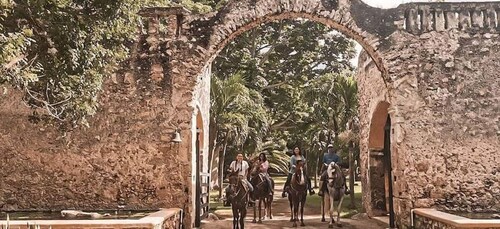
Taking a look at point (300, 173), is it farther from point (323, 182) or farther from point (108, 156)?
point (108, 156)

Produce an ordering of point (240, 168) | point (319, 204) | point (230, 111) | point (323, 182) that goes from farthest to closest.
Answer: point (319, 204) → point (230, 111) → point (323, 182) → point (240, 168)

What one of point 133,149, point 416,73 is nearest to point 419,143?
point 416,73

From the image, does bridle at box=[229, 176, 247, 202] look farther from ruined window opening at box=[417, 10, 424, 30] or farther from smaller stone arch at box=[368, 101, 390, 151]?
ruined window opening at box=[417, 10, 424, 30]

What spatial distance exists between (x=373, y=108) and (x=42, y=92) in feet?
21.7

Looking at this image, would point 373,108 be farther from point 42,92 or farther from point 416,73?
point 42,92

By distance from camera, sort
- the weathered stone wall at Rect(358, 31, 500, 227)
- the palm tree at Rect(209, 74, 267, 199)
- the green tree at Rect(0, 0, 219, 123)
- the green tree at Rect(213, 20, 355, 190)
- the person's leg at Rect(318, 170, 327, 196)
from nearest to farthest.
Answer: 1. the green tree at Rect(0, 0, 219, 123)
2. the weathered stone wall at Rect(358, 31, 500, 227)
3. the person's leg at Rect(318, 170, 327, 196)
4. the palm tree at Rect(209, 74, 267, 199)
5. the green tree at Rect(213, 20, 355, 190)

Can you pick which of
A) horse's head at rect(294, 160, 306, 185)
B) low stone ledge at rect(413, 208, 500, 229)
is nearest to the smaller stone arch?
horse's head at rect(294, 160, 306, 185)

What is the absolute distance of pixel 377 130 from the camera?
11.3 metres

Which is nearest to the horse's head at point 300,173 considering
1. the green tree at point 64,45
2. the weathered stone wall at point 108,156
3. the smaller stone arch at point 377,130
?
the smaller stone arch at point 377,130

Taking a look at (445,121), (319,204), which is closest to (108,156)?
(445,121)

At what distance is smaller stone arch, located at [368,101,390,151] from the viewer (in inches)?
437

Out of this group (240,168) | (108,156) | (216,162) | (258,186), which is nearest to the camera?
(108,156)

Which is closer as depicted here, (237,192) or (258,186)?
(237,192)

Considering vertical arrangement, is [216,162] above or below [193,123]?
below
